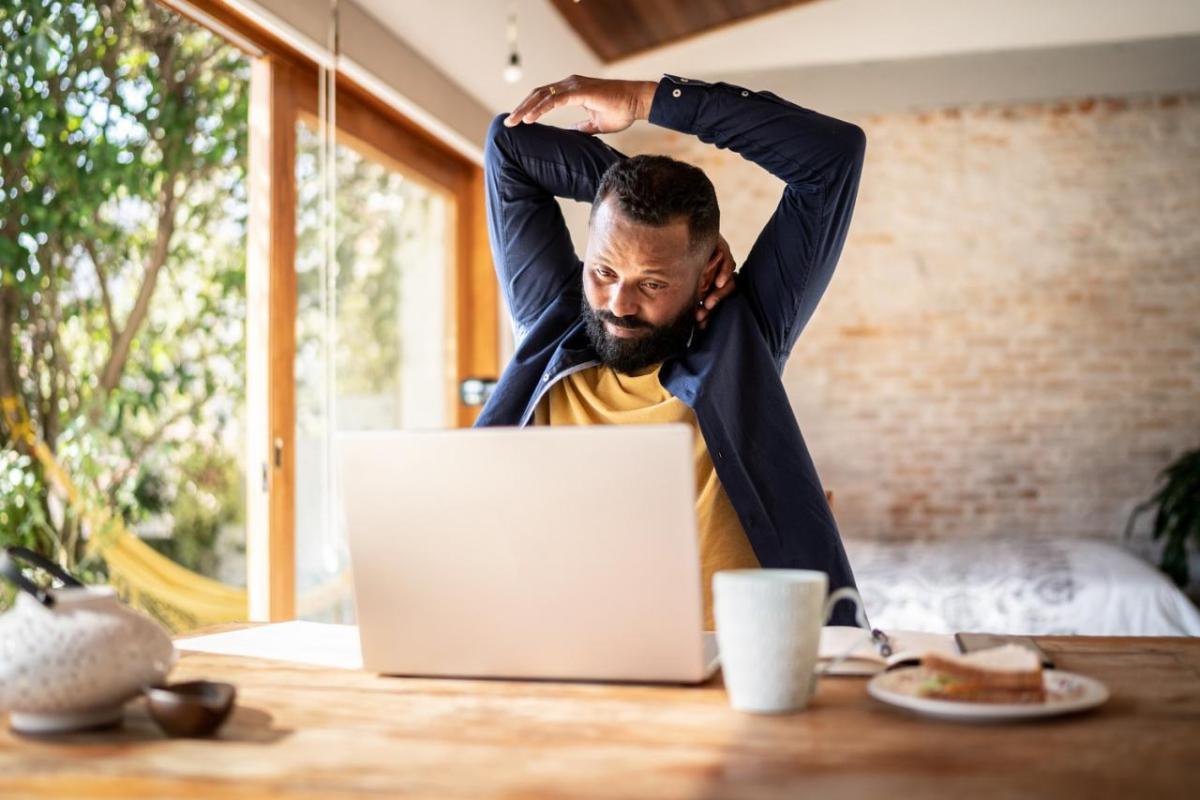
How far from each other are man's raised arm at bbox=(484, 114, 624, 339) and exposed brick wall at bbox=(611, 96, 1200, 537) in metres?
3.55

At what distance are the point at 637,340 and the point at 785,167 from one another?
381 millimetres

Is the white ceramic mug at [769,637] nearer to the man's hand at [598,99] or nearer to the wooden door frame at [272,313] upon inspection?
the man's hand at [598,99]

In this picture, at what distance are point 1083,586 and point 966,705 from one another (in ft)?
10.1

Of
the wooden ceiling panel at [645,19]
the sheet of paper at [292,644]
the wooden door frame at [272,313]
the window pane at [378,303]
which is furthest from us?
the wooden ceiling panel at [645,19]

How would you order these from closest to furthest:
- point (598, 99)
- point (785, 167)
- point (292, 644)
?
point (292, 644) < point (598, 99) < point (785, 167)

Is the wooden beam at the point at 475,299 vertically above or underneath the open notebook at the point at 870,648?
above

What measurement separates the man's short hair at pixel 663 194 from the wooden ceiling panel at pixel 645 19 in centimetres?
300

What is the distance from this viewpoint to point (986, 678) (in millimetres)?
1035

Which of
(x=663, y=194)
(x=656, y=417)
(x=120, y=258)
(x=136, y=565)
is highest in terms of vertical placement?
(x=120, y=258)

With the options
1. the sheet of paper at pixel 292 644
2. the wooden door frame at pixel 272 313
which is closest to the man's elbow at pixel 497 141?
the sheet of paper at pixel 292 644

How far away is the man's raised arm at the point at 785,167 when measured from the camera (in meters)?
1.86

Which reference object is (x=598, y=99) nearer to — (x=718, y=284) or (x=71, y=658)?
(x=718, y=284)

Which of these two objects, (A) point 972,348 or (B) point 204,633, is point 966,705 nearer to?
(B) point 204,633

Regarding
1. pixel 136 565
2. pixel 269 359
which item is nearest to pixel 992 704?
pixel 269 359
